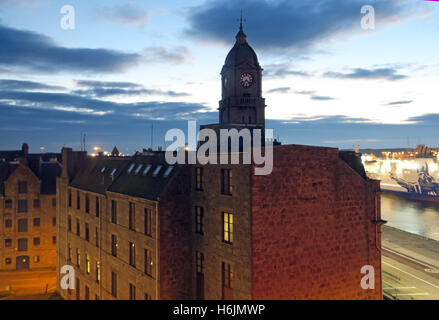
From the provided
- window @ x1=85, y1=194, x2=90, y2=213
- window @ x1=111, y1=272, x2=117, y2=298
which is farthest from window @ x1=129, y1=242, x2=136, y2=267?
window @ x1=85, y1=194, x2=90, y2=213

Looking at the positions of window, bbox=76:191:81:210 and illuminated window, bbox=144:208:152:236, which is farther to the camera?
window, bbox=76:191:81:210

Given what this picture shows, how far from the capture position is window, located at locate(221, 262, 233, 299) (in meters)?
23.7

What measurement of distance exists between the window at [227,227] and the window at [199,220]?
115 inches

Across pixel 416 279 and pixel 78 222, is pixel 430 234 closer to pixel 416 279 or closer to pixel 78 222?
pixel 416 279

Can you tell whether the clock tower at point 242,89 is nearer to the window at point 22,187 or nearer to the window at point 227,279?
the window at point 22,187

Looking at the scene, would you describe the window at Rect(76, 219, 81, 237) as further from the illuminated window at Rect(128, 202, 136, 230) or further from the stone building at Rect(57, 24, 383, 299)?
the illuminated window at Rect(128, 202, 136, 230)

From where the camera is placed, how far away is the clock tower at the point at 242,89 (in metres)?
58.7

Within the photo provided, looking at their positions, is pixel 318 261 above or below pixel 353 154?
below

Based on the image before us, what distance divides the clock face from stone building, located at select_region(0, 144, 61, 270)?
3761 centimetres

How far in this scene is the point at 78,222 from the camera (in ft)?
136

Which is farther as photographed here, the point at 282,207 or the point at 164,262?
the point at 164,262

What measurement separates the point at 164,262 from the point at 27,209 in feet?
141

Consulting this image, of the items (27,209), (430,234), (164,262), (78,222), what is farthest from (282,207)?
(430,234)

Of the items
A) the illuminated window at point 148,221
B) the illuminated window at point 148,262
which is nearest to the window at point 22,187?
the illuminated window at point 148,221
